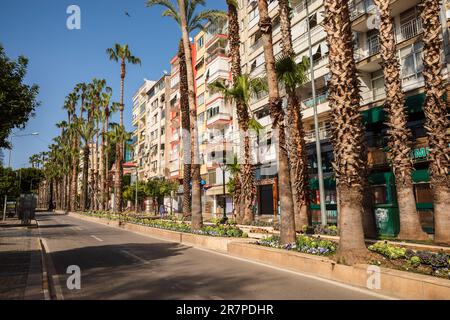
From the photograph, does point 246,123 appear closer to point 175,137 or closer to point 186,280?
point 186,280

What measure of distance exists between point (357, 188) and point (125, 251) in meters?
8.26

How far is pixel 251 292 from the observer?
623 centimetres

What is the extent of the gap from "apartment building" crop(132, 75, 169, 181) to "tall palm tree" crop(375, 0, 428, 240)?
4780cm

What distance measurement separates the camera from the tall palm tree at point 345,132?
773 centimetres

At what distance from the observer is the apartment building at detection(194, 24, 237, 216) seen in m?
41.7

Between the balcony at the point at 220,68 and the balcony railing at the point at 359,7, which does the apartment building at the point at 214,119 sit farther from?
the balcony railing at the point at 359,7

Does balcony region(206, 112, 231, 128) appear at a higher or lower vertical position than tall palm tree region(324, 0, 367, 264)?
higher

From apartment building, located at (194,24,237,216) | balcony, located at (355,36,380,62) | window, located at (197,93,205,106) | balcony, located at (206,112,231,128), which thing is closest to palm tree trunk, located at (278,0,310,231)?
balcony, located at (355,36,380,62)

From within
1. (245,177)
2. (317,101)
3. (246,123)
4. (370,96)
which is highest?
(317,101)

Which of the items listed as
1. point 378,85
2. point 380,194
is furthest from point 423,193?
point 378,85

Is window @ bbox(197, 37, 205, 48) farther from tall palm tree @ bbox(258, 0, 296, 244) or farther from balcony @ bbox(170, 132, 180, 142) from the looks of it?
tall palm tree @ bbox(258, 0, 296, 244)

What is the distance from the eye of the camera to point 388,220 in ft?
53.4

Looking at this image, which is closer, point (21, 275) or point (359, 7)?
point (21, 275)

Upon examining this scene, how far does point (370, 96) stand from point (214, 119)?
70.2ft
